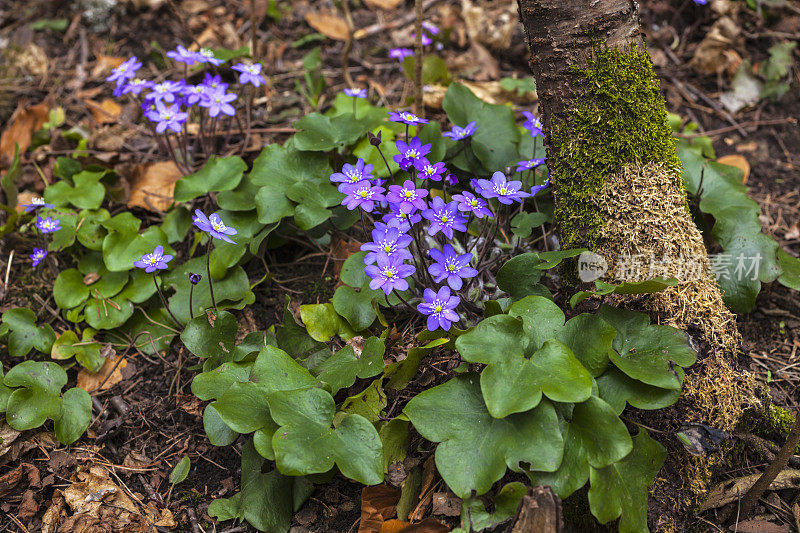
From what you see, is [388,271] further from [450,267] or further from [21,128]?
[21,128]

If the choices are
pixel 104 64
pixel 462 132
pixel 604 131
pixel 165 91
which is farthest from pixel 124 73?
pixel 604 131

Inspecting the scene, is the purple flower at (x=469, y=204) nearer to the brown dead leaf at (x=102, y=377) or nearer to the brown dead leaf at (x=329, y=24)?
the brown dead leaf at (x=102, y=377)

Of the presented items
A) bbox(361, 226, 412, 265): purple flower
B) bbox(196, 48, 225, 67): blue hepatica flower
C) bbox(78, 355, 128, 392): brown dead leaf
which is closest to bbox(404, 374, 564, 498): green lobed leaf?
bbox(361, 226, 412, 265): purple flower

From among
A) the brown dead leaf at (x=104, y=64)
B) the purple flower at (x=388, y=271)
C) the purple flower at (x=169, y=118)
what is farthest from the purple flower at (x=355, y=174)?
the brown dead leaf at (x=104, y=64)

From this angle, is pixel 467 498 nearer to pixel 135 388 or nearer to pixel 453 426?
pixel 453 426

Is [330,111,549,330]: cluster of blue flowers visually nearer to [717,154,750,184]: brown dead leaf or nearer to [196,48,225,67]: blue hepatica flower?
[196,48,225,67]: blue hepatica flower

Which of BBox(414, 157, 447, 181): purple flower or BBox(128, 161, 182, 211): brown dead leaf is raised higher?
BBox(414, 157, 447, 181): purple flower

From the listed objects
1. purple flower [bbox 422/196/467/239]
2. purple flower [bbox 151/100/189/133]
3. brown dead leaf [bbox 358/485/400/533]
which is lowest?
brown dead leaf [bbox 358/485/400/533]
